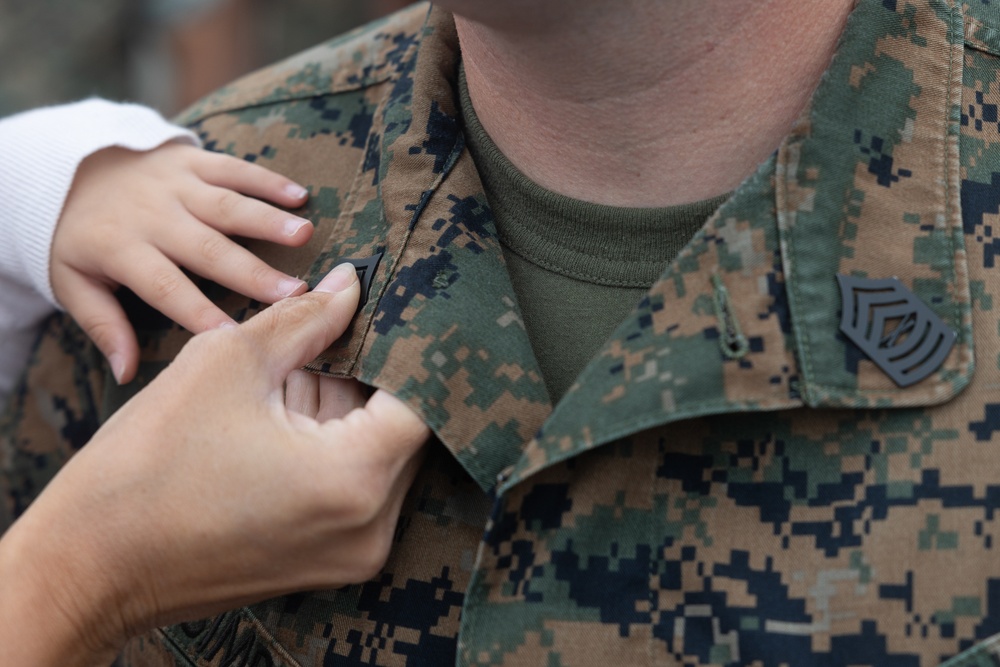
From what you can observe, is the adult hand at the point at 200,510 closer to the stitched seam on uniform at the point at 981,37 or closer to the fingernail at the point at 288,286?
the fingernail at the point at 288,286

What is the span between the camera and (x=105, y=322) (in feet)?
5.13

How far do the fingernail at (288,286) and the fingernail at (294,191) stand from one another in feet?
0.61

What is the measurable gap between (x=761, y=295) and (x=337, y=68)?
0.86 m

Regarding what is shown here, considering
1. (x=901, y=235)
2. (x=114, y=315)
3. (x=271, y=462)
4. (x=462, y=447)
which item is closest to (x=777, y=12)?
(x=901, y=235)

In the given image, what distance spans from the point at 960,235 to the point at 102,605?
1051mm

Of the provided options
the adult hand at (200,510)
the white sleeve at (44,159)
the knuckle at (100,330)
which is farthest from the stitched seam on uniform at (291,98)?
the adult hand at (200,510)

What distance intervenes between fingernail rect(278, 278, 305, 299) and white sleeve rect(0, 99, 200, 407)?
371 millimetres

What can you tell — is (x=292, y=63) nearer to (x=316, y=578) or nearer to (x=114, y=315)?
(x=114, y=315)

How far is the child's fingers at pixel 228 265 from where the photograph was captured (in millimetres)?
1426

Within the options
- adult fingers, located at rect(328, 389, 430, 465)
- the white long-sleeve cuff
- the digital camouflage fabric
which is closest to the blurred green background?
the white long-sleeve cuff

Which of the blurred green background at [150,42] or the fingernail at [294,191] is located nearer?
the fingernail at [294,191]

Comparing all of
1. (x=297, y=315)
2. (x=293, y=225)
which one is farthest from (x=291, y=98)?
(x=297, y=315)

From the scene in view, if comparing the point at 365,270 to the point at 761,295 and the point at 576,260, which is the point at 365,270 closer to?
the point at 576,260

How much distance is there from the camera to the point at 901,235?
48.3 inches
